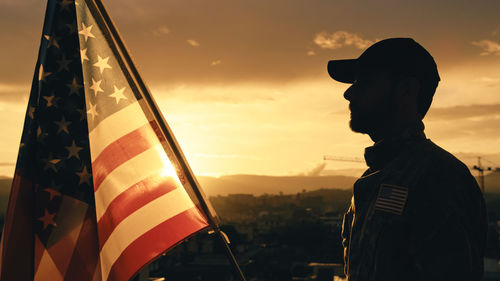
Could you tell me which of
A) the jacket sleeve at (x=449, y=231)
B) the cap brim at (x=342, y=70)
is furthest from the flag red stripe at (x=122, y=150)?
the jacket sleeve at (x=449, y=231)

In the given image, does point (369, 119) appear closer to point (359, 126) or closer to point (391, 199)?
point (359, 126)

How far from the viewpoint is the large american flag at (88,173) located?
3672 mm

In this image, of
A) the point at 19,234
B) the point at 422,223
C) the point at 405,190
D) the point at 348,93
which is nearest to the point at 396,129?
the point at 348,93

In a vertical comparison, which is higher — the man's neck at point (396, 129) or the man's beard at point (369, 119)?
the man's beard at point (369, 119)

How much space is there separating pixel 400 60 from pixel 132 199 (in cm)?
242

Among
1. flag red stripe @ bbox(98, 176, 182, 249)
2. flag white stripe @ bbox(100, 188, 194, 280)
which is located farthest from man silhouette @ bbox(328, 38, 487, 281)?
flag red stripe @ bbox(98, 176, 182, 249)

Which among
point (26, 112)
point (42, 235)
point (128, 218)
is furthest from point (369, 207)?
point (26, 112)

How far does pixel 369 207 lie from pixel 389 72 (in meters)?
0.88

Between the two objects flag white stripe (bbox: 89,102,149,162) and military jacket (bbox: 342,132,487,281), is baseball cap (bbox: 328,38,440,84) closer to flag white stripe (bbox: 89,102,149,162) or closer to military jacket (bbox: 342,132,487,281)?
military jacket (bbox: 342,132,487,281)

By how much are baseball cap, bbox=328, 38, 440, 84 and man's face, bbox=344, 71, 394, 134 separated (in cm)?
6

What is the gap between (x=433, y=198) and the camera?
226 centimetres

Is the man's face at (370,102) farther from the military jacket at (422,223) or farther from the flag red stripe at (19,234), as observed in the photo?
the flag red stripe at (19,234)

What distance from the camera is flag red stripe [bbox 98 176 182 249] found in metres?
3.76

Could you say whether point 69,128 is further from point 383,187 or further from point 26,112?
point 383,187
